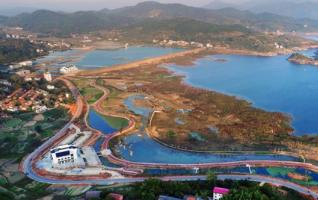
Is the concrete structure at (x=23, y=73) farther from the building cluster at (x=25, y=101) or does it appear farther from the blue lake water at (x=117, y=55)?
the building cluster at (x=25, y=101)

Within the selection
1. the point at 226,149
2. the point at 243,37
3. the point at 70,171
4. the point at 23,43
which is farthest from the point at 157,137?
the point at 243,37

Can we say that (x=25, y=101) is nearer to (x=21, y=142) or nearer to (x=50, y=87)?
(x=50, y=87)

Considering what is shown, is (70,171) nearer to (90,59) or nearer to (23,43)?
(90,59)

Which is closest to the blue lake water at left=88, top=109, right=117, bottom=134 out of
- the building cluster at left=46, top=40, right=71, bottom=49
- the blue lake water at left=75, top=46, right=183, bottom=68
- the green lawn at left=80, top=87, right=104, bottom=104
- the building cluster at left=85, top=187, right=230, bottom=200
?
the green lawn at left=80, top=87, right=104, bottom=104

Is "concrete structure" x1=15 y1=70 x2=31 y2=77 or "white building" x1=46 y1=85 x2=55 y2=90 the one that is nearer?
"white building" x1=46 y1=85 x2=55 y2=90

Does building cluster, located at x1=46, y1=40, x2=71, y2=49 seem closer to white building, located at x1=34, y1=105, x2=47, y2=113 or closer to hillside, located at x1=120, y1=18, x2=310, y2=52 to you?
hillside, located at x1=120, y1=18, x2=310, y2=52

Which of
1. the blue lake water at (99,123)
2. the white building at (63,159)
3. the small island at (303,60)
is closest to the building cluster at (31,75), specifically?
the blue lake water at (99,123)
